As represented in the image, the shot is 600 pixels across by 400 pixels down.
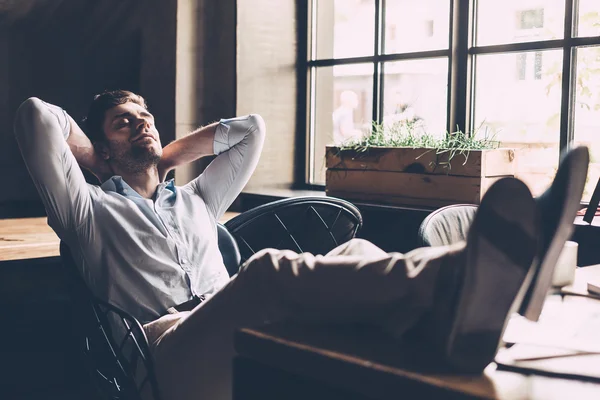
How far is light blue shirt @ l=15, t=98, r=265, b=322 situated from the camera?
1835 mm

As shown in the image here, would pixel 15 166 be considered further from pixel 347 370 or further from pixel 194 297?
pixel 347 370

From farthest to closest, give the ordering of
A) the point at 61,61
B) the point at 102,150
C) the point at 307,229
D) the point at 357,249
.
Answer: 1. the point at 61,61
2. the point at 307,229
3. the point at 102,150
4. the point at 357,249

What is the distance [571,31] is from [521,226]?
6.99 feet

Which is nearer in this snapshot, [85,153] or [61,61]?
[85,153]

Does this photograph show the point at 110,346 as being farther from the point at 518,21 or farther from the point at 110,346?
the point at 518,21

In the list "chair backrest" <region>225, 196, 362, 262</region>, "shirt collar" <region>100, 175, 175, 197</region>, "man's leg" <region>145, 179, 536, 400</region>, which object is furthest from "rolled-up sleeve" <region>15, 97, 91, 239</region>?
"chair backrest" <region>225, 196, 362, 262</region>

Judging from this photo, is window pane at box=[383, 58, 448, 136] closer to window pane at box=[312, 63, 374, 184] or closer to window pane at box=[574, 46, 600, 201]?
window pane at box=[312, 63, 374, 184]

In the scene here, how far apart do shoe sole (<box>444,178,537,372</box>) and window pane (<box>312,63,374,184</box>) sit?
8.35 ft

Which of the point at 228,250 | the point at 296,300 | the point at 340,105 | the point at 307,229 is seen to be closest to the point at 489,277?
the point at 296,300

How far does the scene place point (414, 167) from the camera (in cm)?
284

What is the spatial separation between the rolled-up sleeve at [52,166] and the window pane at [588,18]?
2077 mm

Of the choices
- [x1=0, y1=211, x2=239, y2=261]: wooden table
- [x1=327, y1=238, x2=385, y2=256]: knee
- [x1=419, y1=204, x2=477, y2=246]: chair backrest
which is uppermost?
[x1=327, y1=238, x2=385, y2=256]: knee

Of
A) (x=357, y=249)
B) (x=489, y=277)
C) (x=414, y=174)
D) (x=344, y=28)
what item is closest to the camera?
(x=489, y=277)

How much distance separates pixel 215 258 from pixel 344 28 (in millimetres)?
2055
